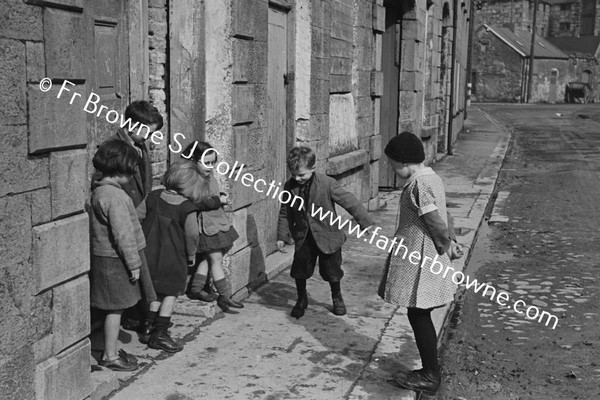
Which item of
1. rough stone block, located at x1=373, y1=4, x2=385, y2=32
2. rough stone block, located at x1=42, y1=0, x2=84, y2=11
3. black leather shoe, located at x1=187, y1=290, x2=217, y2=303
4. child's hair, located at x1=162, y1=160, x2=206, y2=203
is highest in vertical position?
rough stone block, located at x1=373, y1=4, x2=385, y2=32

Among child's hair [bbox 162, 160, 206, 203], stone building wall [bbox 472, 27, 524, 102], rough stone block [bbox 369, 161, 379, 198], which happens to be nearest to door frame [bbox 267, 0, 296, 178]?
child's hair [bbox 162, 160, 206, 203]

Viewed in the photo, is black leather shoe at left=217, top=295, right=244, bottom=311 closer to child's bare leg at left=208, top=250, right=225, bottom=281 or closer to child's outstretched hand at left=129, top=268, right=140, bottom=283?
child's bare leg at left=208, top=250, right=225, bottom=281

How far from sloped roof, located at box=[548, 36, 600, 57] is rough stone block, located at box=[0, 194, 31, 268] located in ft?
230

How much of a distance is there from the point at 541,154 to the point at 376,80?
11.9m

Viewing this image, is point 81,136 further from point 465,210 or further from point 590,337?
point 465,210

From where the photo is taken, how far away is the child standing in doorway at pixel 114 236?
4535mm

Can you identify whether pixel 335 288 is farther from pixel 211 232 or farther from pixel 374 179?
pixel 374 179

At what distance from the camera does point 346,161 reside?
10000 mm

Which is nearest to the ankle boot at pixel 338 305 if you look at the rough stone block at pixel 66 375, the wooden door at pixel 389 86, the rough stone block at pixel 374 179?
the rough stone block at pixel 66 375

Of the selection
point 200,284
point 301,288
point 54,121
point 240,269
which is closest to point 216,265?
point 200,284

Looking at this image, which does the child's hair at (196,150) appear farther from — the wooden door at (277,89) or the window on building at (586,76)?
the window on building at (586,76)

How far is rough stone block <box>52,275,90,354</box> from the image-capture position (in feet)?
12.8

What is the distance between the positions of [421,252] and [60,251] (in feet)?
7.01

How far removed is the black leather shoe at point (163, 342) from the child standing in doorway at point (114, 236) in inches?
22.3
